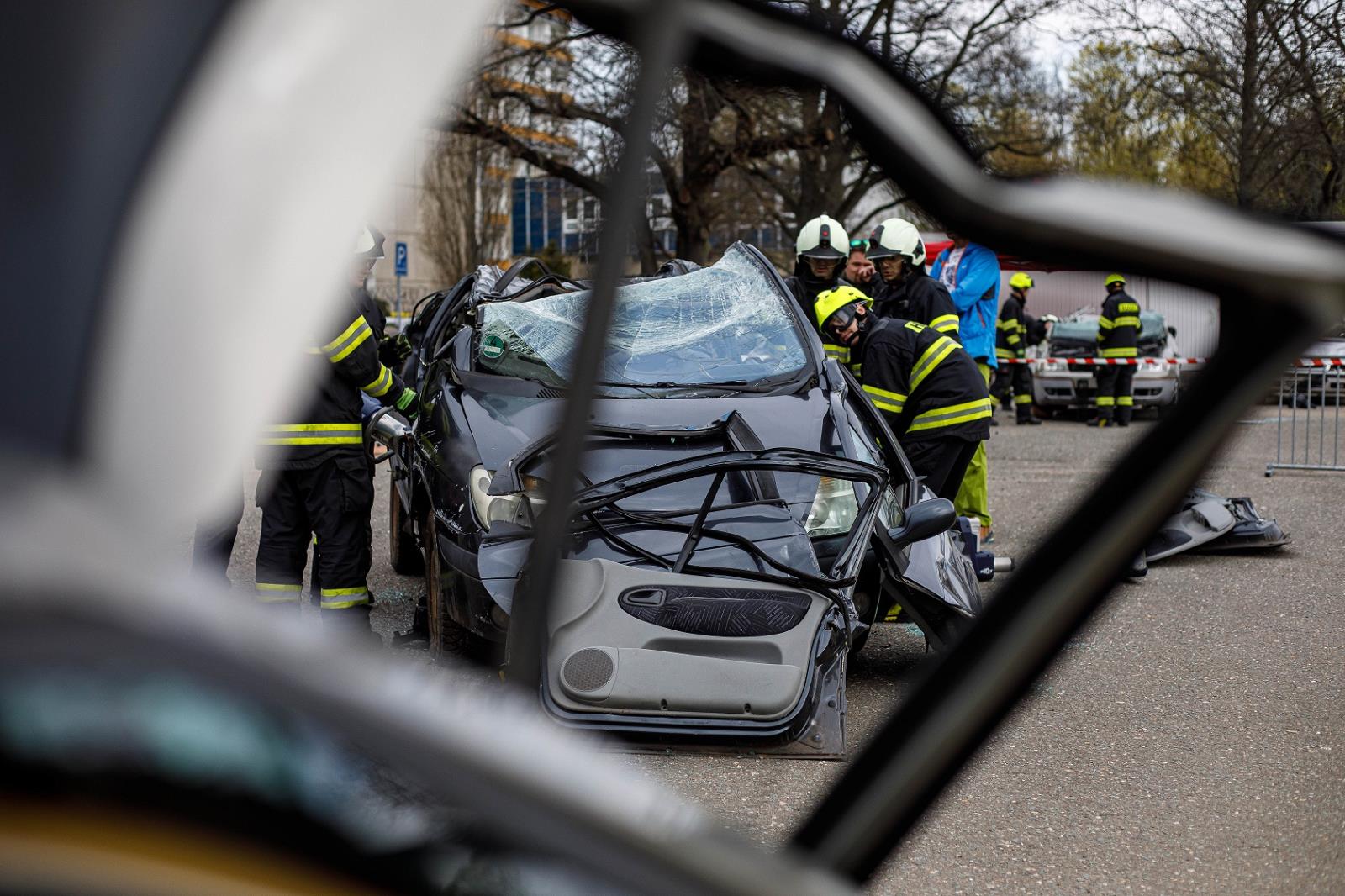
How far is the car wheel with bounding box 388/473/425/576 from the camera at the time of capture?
240 inches

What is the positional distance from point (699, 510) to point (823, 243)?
9.80ft

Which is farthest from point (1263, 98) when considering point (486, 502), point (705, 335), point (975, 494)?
point (975, 494)

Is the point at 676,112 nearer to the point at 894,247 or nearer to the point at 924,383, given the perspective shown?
the point at 924,383

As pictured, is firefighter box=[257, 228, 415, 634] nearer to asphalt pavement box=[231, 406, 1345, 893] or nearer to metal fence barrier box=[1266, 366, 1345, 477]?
asphalt pavement box=[231, 406, 1345, 893]

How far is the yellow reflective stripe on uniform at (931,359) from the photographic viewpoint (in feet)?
19.2

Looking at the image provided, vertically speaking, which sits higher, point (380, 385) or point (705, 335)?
point (705, 335)

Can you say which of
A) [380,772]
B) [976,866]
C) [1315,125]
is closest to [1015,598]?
[380,772]

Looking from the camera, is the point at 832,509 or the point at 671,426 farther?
the point at 671,426

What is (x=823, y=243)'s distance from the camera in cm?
658

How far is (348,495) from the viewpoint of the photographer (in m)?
4.62

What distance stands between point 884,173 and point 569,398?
288 mm

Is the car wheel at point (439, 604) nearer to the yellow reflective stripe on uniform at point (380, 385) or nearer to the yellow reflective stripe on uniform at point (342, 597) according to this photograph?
the yellow reflective stripe on uniform at point (342, 597)

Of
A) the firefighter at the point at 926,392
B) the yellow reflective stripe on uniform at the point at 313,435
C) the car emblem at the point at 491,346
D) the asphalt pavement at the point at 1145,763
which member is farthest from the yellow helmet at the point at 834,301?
the yellow reflective stripe on uniform at the point at 313,435

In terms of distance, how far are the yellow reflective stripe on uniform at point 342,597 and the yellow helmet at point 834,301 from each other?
107 inches
